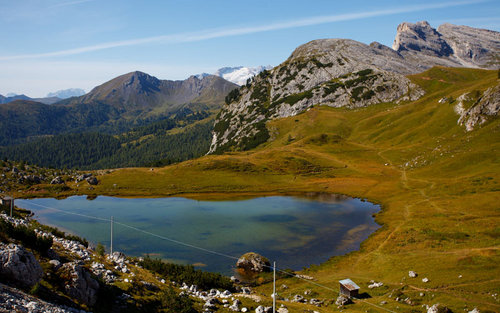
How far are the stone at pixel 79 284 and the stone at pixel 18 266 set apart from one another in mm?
2219

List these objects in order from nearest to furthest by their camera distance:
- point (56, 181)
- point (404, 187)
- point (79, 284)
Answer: point (79, 284) → point (404, 187) → point (56, 181)

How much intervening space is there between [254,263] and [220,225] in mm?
27095

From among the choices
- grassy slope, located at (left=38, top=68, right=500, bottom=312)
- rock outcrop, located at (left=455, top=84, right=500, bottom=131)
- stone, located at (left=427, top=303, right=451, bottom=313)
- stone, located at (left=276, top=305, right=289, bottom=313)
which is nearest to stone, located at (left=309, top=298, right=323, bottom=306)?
grassy slope, located at (left=38, top=68, right=500, bottom=312)

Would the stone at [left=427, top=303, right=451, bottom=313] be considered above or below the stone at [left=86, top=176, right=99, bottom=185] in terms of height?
below

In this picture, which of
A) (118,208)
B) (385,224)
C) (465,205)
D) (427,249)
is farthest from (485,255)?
(118,208)

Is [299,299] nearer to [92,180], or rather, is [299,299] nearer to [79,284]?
[79,284]

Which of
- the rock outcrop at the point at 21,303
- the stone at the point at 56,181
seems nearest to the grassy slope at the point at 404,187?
the stone at the point at 56,181

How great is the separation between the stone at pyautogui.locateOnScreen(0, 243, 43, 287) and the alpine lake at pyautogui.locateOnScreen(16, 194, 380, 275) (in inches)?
1439

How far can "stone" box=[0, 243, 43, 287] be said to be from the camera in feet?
67.5

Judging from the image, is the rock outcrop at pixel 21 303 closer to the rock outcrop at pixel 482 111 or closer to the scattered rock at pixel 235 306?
the scattered rock at pixel 235 306

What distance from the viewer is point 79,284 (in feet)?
79.0

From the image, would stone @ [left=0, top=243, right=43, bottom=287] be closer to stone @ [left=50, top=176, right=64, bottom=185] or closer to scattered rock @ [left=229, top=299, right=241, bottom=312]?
scattered rock @ [left=229, top=299, right=241, bottom=312]

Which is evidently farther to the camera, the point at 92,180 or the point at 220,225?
the point at 92,180

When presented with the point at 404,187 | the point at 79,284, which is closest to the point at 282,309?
the point at 79,284
